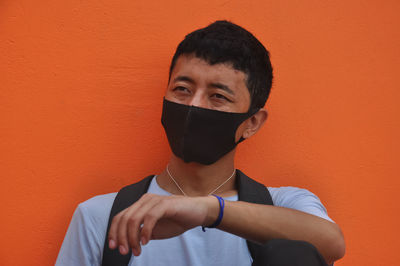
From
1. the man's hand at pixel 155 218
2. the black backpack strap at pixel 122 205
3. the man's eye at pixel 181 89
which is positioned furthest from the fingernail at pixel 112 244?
the man's eye at pixel 181 89

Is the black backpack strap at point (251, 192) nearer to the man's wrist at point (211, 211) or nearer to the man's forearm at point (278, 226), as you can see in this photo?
the man's forearm at point (278, 226)

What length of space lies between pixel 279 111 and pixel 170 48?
62cm

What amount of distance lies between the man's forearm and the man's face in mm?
411

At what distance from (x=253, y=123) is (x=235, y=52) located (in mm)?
309

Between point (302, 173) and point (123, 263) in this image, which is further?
point (302, 173)

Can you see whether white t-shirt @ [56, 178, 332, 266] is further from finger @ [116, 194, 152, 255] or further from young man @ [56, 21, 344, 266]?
finger @ [116, 194, 152, 255]

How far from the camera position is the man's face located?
140cm

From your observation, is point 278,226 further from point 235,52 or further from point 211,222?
point 235,52

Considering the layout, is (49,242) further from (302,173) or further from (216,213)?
(302,173)

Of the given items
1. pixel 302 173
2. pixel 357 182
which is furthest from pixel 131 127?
pixel 357 182

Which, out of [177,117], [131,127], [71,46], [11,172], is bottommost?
[11,172]

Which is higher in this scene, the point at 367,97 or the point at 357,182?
the point at 367,97

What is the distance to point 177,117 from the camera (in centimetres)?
139

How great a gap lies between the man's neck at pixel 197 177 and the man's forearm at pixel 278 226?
0.33m
